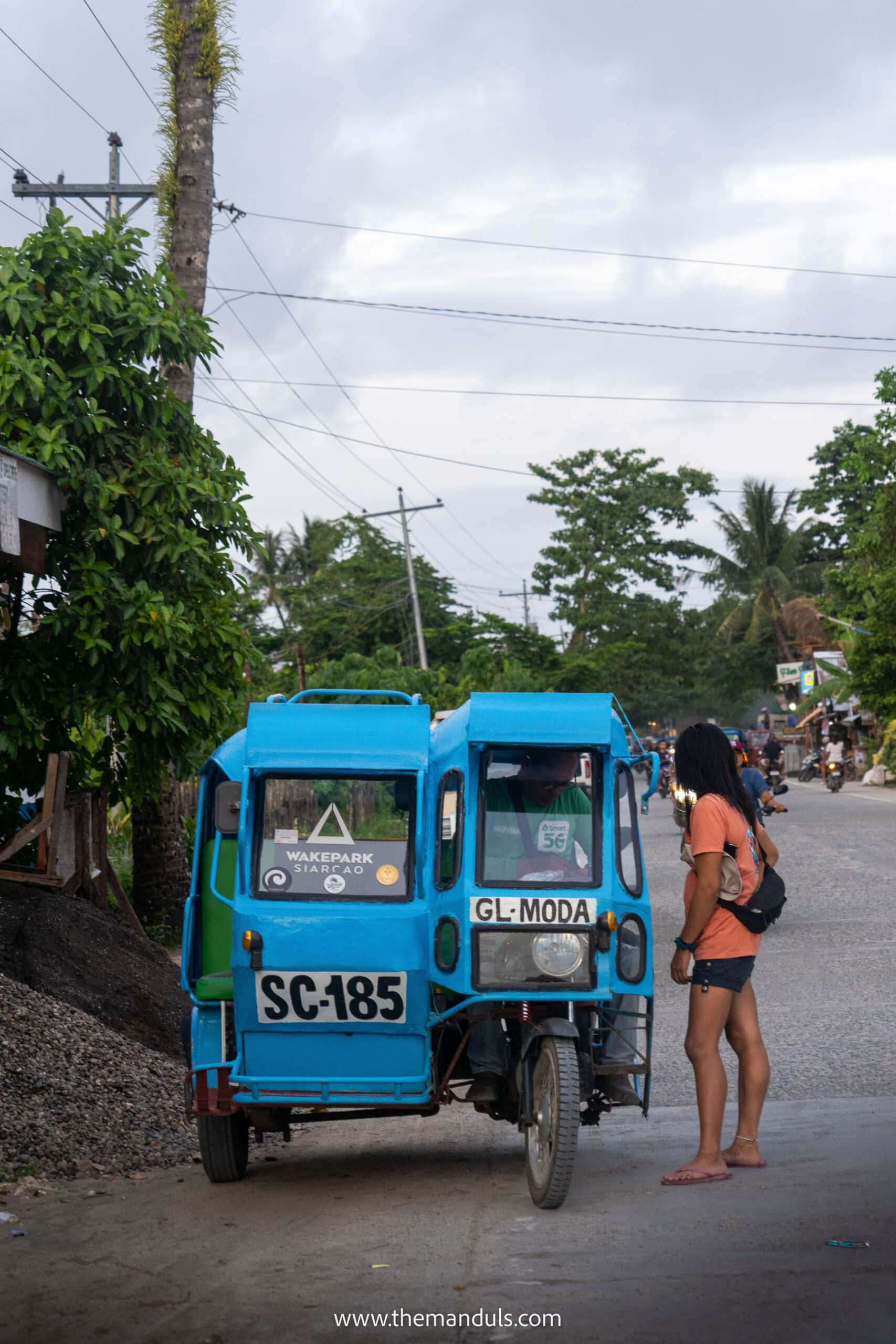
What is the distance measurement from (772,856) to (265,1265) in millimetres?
3056

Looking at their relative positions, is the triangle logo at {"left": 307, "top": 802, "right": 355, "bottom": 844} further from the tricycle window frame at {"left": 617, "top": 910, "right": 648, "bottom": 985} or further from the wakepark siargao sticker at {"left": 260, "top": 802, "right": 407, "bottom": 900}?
the tricycle window frame at {"left": 617, "top": 910, "right": 648, "bottom": 985}

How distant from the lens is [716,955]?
625 centimetres

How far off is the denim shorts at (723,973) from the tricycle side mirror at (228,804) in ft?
6.74

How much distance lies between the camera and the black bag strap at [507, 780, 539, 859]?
6285mm

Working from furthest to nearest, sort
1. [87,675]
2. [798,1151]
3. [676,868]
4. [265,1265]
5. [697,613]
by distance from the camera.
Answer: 1. [697,613]
2. [676,868]
3. [87,675]
4. [798,1151]
5. [265,1265]

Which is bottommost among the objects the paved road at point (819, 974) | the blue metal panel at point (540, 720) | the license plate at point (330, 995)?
the paved road at point (819, 974)

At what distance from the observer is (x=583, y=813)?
631 centimetres

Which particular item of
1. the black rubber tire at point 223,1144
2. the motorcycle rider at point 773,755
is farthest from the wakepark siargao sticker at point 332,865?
the motorcycle rider at point 773,755

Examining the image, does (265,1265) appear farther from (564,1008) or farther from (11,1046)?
(11,1046)

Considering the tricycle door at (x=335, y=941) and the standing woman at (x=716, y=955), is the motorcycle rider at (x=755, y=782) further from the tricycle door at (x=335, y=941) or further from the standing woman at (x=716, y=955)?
the tricycle door at (x=335, y=941)

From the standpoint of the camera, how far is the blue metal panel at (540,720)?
244 inches

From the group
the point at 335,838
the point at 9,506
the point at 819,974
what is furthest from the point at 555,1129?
the point at 819,974

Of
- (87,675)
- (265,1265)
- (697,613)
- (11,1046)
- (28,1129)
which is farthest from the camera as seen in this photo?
(697,613)

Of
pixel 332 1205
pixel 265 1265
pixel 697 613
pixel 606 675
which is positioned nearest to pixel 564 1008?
pixel 332 1205
